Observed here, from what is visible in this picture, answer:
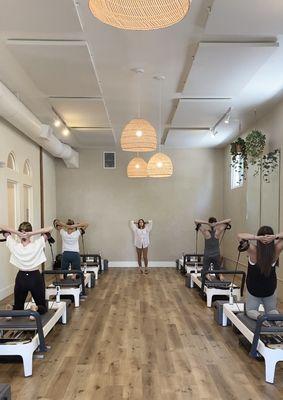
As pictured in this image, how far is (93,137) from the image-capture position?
8500 mm

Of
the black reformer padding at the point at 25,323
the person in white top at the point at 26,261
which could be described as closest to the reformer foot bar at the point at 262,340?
the black reformer padding at the point at 25,323

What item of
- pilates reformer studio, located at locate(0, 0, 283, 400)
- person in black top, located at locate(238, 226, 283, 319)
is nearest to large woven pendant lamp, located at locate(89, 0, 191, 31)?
pilates reformer studio, located at locate(0, 0, 283, 400)

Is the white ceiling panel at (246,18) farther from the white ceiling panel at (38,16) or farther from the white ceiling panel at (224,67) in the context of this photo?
the white ceiling panel at (38,16)

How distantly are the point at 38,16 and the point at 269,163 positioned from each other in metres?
4.15

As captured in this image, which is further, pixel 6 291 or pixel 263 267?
pixel 6 291

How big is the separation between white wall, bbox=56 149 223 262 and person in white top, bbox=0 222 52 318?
18.9 feet

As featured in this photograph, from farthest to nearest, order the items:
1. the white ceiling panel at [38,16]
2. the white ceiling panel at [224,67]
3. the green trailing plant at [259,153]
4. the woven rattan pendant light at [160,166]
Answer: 1. the green trailing plant at [259,153]
2. the woven rattan pendant light at [160,166]
3. the white ceiling panel at [224,67]
4. the white ceiling panel at [38,16]

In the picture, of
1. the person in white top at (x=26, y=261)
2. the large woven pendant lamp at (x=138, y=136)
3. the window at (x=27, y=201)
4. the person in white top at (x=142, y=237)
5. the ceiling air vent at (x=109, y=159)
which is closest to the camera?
the person in white top at (x=26, y=261)

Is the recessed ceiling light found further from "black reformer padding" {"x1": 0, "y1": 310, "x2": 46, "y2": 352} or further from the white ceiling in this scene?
"black reformer padding" {"x1": 0, "y1": 310, "x2": 46, "y2": 352}

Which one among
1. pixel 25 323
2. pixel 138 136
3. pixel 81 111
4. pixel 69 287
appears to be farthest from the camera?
pixel 81 111

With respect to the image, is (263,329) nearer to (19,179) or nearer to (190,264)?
(190,264)

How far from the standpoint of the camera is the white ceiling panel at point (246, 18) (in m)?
2.97

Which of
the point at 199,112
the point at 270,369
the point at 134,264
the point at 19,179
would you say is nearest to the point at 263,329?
the point at 270,369

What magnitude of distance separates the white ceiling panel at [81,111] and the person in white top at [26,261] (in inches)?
93.2
